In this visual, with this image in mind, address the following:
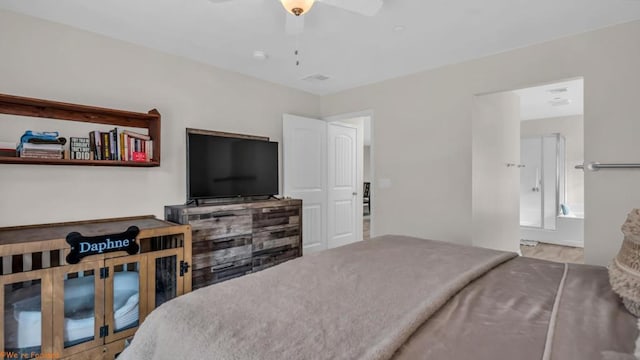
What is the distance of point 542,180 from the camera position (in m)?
6.02

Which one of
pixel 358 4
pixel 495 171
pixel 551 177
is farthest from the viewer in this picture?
pixel 551 177

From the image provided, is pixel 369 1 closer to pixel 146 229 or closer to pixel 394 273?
pixel 394 273

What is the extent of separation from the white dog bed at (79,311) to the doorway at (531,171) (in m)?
3.10

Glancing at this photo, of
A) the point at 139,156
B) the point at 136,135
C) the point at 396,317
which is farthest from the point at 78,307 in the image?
the point at 396,317

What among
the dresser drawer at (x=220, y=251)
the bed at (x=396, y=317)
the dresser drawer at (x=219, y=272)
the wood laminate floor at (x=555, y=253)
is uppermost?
the bed at (x=396, y=317)

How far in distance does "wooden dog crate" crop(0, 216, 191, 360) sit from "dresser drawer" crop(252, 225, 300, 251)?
2.94ft

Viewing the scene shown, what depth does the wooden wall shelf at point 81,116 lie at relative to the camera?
232cm

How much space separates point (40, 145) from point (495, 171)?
14.4 feet

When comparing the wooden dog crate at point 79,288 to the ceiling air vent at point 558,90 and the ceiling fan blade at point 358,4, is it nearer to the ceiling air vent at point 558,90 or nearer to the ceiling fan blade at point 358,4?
the ceiling fan blade at point 358,4

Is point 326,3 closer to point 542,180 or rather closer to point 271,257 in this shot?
point 271,257

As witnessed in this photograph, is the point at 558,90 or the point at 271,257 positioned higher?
the point at 558,90

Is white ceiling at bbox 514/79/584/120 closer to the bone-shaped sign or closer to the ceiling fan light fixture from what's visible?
the ceiling fan light fixture

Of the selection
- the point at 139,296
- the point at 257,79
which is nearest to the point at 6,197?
the point at 139,296

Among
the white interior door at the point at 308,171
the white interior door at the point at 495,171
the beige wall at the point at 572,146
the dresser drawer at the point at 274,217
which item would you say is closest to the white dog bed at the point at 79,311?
the dresser drawer at the point at 274,217
